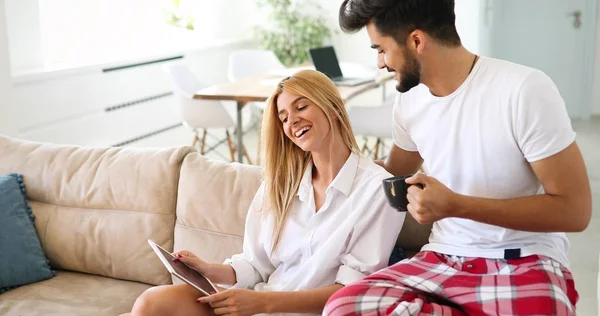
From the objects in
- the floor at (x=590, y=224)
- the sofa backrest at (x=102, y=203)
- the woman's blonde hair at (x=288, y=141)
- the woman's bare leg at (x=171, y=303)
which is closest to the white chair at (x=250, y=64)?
the floor at (x=590, y=224)

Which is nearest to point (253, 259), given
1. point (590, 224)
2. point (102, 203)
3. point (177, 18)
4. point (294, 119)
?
point (294, 119)

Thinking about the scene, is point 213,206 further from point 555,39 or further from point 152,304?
point 555,39

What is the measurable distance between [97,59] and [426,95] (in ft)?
13.3

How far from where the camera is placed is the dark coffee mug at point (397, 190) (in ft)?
5.40

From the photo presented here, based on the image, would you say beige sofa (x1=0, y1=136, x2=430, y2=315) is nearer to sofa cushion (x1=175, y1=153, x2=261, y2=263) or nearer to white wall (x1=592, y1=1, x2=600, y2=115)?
sofa cushion (x1=175, y1=153, x2=261, y2=263)

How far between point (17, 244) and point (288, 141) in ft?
3.60

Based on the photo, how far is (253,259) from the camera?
214 cm

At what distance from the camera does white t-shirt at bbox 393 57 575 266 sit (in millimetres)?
1652

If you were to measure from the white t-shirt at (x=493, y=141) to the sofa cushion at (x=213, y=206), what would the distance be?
2.38 feet

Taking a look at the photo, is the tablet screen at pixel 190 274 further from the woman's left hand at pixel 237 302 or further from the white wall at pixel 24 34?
the white wall at pixel 24 34

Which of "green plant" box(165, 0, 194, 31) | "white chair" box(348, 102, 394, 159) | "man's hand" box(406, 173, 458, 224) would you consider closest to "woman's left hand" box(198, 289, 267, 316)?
"man's hand" box(406, 173, 458, 224)

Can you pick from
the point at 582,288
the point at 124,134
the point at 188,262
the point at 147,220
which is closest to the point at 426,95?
the point at 188,262

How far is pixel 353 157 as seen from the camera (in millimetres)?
2061

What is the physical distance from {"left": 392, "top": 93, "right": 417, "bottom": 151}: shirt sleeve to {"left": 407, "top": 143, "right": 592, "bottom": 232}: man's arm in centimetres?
40
